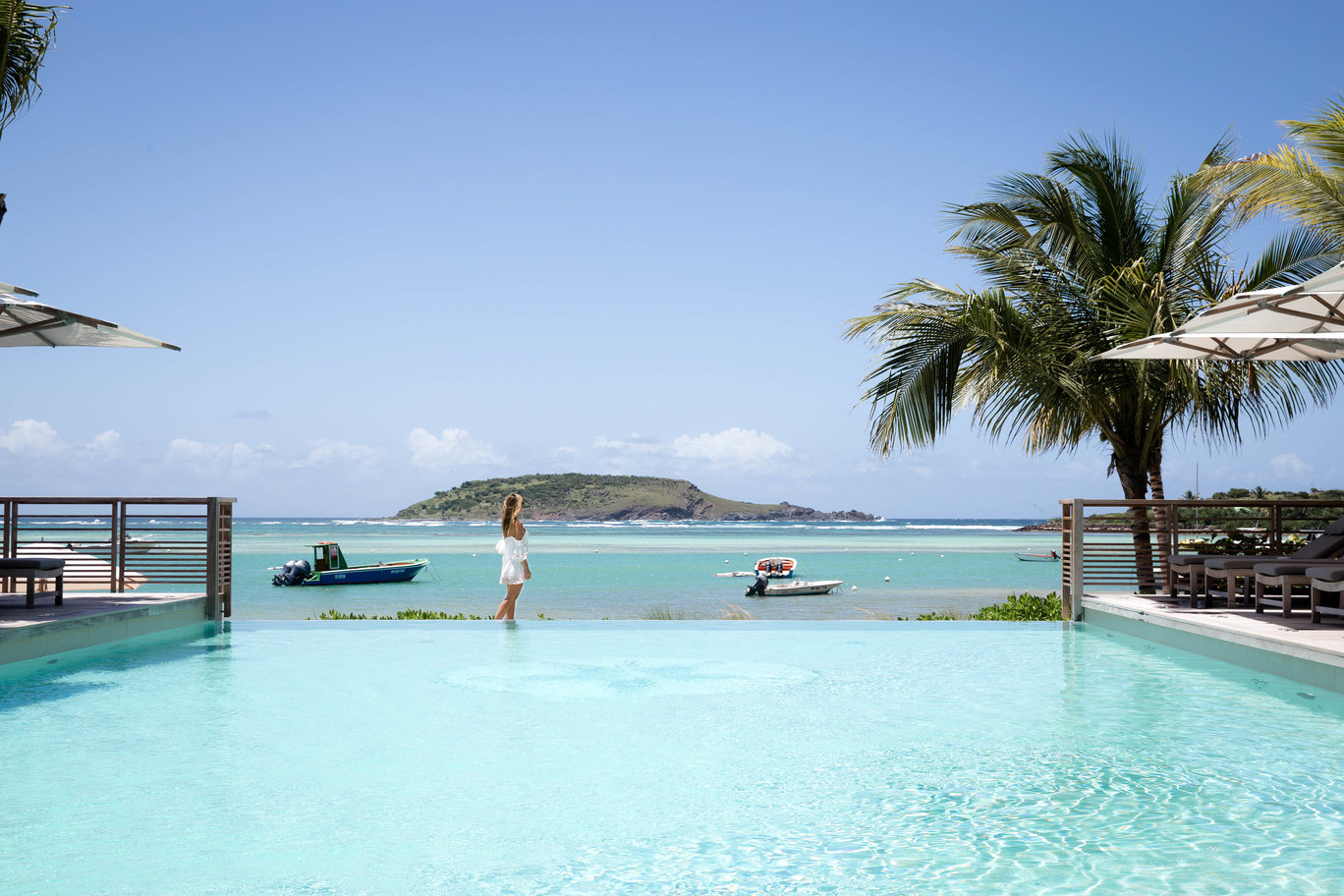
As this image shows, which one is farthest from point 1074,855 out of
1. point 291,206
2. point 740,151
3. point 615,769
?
point 291,206

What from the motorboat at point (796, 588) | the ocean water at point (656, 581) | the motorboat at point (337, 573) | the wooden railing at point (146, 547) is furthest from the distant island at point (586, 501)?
the wooden railing at point (146, 547)

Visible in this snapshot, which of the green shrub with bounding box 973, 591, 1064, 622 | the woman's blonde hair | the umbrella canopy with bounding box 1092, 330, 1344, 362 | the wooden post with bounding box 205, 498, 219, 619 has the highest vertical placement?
the umbrella canopy with bounding box 1092, 330, 1344, 362

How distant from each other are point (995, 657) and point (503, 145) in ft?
62.1

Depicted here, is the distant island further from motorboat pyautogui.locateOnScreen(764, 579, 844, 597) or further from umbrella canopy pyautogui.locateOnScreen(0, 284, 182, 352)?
umbrella canopy pyautogui.locateOnScreen(0, 284, 182, 352)

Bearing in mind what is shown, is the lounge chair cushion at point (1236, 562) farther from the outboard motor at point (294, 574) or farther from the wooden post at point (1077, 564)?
the outboard motor at point (294, 574)

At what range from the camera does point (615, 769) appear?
4.80m

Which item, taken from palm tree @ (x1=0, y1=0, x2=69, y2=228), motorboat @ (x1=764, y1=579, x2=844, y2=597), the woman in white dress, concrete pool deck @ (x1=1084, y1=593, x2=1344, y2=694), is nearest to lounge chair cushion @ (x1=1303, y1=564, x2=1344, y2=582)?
concrete pool deck @ (x1=1084, y1=593, x2=1344, y2=694)

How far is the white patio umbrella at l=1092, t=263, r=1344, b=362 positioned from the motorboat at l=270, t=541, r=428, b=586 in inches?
1259

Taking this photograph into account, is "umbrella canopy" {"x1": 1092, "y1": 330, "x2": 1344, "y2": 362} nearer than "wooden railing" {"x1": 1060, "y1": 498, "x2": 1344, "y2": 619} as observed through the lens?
Result: Yes

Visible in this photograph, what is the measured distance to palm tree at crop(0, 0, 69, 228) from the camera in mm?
9211

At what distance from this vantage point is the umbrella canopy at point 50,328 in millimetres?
7234

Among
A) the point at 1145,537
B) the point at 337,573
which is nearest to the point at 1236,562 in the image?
the point at 1145,537

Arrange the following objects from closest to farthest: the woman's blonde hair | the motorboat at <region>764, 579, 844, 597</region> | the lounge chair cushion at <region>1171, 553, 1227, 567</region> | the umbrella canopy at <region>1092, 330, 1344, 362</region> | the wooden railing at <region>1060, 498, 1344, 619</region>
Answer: the umbrella canopy at <region>1092, 330, 1344, 362</region>
the lounge chair cushion at <region>1171, 553, 1227, 567</region>
the woman's blonde hair
the wooden railing at <region>1060, 498, 1344, 619</region>
the motorboat at <region>764, 579, 844, 597</region>

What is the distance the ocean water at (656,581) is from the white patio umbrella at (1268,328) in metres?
11.6
